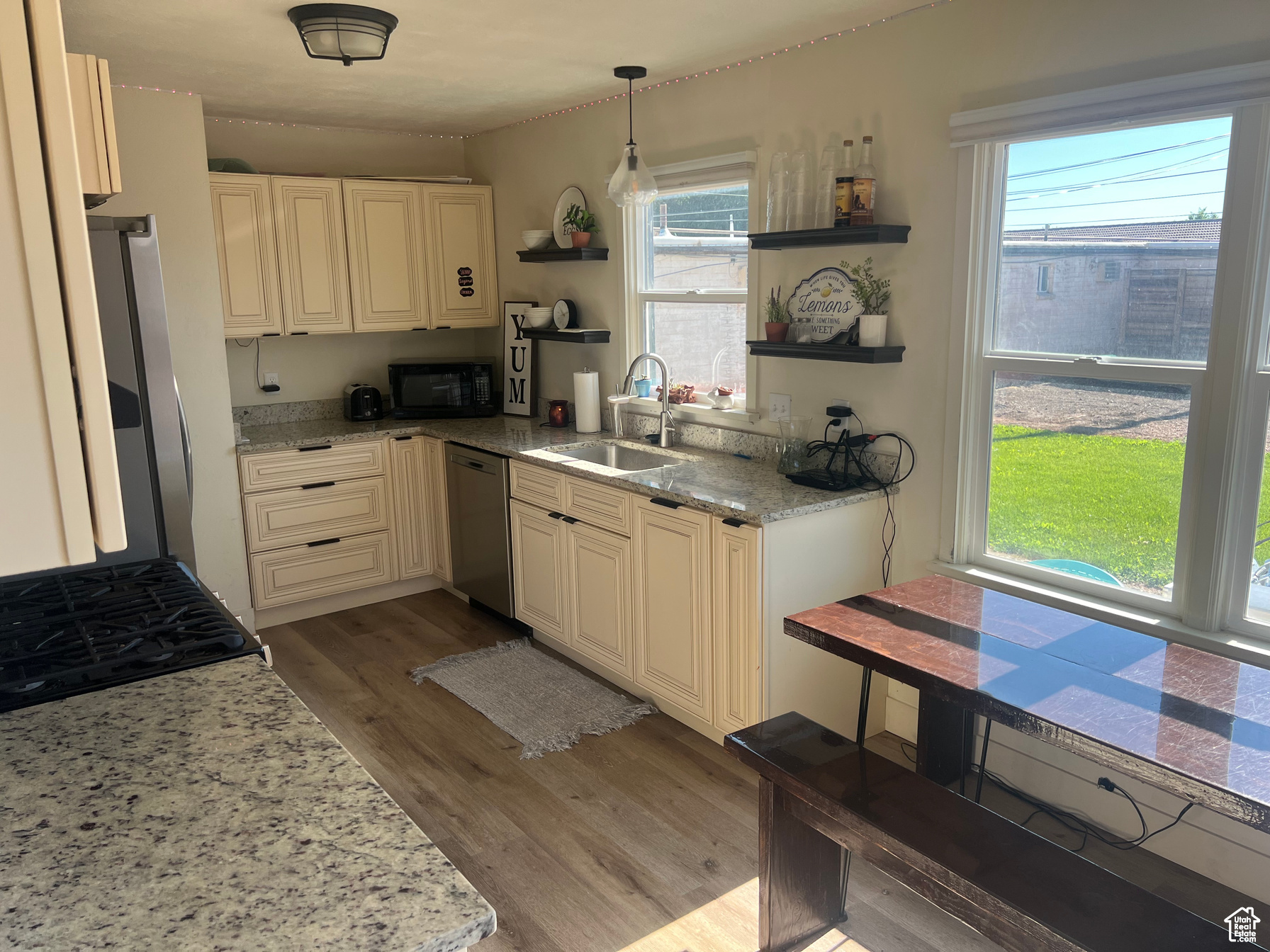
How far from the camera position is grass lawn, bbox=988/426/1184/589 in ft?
8.11

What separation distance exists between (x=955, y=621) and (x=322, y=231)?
359cm

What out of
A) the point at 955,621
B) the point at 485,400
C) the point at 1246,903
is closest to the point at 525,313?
the point at 485,400

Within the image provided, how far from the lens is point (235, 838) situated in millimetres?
1102

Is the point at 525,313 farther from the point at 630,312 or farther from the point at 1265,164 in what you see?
the point at 1265,164

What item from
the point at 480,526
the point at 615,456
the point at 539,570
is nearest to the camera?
the point at 539,570

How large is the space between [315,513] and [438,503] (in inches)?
24.0

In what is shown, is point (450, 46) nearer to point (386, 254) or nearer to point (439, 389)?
point (386, 254)

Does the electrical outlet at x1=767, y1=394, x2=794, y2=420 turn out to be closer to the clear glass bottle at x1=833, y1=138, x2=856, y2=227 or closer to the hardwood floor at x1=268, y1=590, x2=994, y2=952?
the clear glass bottle at x1=833, y1=138, x2=856, y2=227

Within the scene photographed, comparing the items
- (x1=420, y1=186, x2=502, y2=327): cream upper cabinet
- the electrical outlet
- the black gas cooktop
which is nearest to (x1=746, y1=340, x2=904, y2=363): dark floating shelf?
the electrical outlet

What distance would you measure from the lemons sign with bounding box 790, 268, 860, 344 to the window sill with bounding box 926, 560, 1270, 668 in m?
0.90

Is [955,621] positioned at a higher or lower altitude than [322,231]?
lower

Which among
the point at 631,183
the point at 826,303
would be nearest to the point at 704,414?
the point at 826,303

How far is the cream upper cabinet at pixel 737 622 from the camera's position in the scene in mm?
2846

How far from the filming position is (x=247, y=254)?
4.25m
